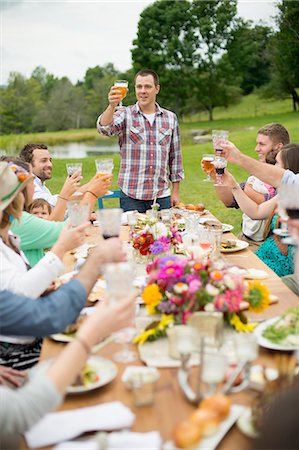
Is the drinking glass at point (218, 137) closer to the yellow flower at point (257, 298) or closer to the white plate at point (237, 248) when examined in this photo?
the white plate at point (237, 248)

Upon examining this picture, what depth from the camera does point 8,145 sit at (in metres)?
19.0

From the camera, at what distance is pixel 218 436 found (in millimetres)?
1406

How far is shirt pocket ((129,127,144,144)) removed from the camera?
5406 mm

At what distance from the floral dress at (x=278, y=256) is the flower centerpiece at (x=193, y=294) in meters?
1.55

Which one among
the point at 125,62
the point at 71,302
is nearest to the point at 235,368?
the point at 71,302

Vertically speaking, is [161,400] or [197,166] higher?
[161,400]

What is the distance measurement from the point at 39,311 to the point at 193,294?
1.90 ft

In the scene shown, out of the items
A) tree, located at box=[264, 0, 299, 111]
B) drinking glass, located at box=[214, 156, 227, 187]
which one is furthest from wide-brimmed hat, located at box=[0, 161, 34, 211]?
tree, located at box=[264, 0, 299, 111]

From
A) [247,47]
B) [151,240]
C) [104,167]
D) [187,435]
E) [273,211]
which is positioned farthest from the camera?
[247,47]

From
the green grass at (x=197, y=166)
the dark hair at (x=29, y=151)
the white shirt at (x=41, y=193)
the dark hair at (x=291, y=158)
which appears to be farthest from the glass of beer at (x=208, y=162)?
the green grass at (x=197, y=166)

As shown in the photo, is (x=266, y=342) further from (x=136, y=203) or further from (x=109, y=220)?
(x=136, y=203)

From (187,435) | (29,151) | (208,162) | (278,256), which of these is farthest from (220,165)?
(187,435)

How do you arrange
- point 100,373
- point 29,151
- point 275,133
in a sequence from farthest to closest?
point 29,151
point 275,133
point 100,373

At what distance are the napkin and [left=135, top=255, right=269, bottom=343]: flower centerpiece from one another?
48 centimetres
